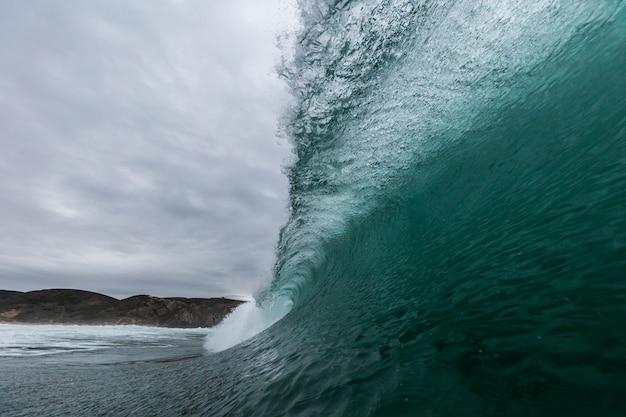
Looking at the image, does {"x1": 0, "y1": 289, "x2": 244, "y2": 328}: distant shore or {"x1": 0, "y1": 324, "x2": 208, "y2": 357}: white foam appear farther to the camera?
{"x1": 0, "y1": 289, "x2": 244, "y2": 328}: distant shore

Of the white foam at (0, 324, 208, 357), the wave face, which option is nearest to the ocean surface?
the wave face

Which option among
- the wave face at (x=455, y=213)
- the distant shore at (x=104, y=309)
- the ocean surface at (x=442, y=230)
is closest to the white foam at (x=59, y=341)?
the ocean surface at (x=442, y=230)

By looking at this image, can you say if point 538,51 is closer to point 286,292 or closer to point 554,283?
point 554,283

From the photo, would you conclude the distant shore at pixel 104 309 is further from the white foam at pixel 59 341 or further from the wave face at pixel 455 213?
the wave face at pixel 455 213

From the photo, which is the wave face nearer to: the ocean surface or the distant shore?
the ocean surface

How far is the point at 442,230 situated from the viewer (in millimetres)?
5551

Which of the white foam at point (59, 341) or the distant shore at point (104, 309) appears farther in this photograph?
the distant shore at point (104, 309)

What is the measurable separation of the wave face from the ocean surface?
23 mm

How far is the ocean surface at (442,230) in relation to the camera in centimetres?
199

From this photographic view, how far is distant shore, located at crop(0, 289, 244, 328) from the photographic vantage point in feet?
350

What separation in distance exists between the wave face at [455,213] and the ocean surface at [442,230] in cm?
2

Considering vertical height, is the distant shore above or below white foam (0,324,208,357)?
above

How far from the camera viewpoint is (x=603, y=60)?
577 cm

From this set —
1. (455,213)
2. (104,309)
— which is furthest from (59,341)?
(104,309)
